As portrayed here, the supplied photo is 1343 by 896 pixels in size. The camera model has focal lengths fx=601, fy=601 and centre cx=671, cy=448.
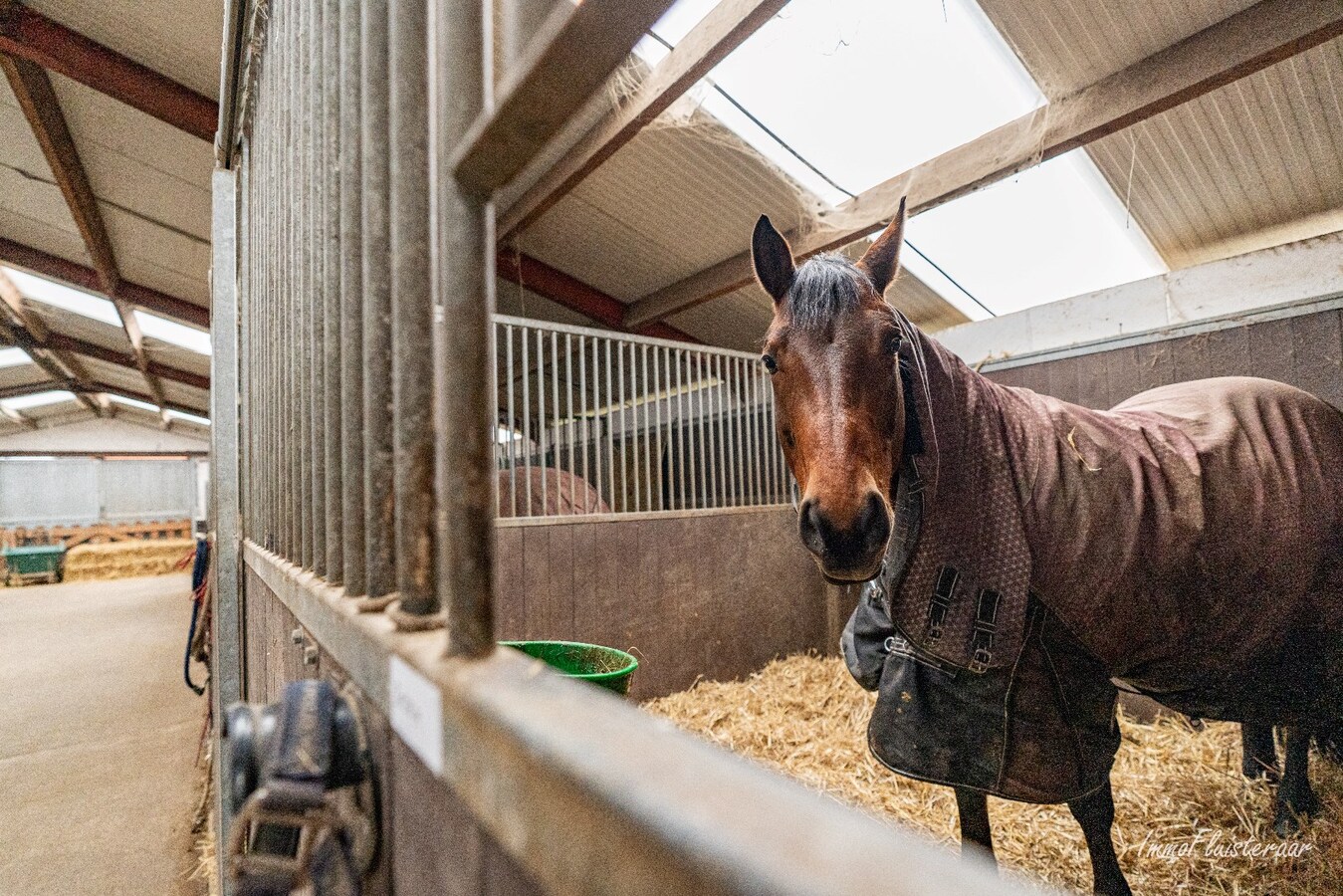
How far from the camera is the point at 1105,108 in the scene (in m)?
2.59

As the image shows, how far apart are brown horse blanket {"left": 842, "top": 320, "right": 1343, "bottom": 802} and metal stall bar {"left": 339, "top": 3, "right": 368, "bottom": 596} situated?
96 centimetres

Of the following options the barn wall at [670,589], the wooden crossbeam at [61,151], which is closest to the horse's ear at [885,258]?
the barn wall at [670,589]

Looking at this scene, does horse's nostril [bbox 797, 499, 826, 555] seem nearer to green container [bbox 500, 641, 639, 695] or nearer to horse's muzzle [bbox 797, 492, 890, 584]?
horse's muzzle [bbox 797, 492, 890, 584]

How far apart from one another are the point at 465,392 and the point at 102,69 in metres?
5.58

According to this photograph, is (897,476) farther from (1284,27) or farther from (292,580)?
(1284,27)

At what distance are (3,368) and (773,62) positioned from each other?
48.8ft

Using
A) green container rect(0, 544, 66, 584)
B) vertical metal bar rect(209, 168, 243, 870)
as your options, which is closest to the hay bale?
green container rect(0, 544, 66, 584)

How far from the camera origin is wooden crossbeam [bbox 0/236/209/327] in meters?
7.18

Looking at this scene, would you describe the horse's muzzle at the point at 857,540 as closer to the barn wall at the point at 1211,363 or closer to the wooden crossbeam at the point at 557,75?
the wooden crossbeam at the point at 557,75

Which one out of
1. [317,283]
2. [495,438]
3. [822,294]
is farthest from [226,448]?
Result: [822,294]

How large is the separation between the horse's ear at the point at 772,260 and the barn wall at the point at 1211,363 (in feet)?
6.71

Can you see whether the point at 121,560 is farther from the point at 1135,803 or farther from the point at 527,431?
the point at 1135,803

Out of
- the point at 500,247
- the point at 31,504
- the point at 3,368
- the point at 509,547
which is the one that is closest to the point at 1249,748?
the point at 509,547

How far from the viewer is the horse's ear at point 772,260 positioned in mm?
1311
